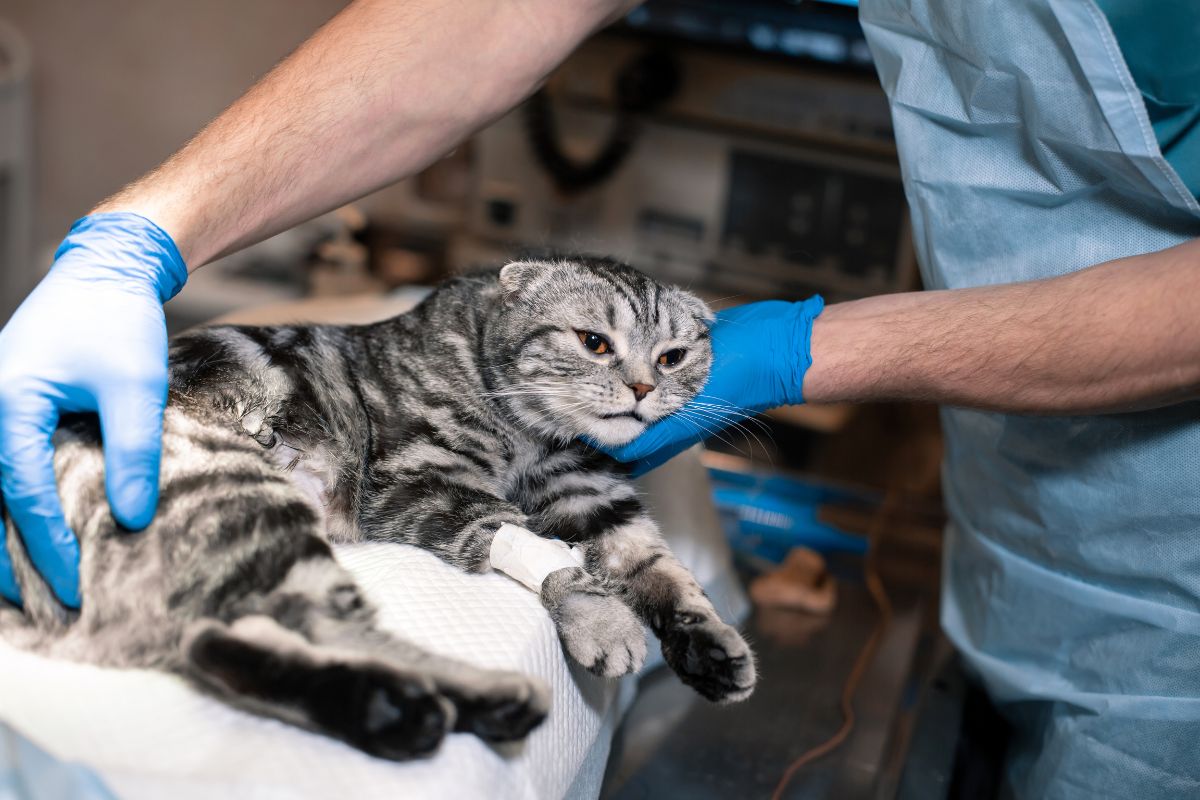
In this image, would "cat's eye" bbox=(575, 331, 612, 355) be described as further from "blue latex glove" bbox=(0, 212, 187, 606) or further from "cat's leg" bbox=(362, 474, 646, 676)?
"blue latex glove" bbox=(0, 212, 187, 606)

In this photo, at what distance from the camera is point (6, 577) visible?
895 mm

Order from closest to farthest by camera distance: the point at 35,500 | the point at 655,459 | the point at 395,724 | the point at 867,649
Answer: the point at 395,724
the point at 35,500
the point at 655,459
the point at 867,649

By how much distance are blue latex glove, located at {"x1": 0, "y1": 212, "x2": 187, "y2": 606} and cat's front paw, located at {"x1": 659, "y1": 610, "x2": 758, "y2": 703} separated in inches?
20.9

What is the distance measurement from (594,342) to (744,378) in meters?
0.20

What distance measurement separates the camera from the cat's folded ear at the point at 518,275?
1260 mm

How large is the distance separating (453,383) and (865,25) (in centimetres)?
72

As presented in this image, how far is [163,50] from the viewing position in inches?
124

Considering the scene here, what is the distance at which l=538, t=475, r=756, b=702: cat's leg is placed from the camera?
0.96m

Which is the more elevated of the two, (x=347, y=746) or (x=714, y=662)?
(x=347, y=746)

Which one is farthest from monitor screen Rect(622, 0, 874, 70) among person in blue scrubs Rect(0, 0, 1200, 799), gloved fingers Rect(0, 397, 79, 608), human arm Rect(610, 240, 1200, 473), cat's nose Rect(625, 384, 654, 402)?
gloved fingers Rect(0, 397, 79, 608)

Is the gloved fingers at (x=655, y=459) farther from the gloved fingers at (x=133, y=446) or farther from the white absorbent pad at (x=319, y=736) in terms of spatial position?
the gloved fingers at (x=133, y=446)

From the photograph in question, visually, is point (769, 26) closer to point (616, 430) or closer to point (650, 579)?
point (616, 430)

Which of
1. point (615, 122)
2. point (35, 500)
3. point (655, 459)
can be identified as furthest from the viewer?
point (615, 122)

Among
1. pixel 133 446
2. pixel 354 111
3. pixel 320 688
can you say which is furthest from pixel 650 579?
pixel 354 111
